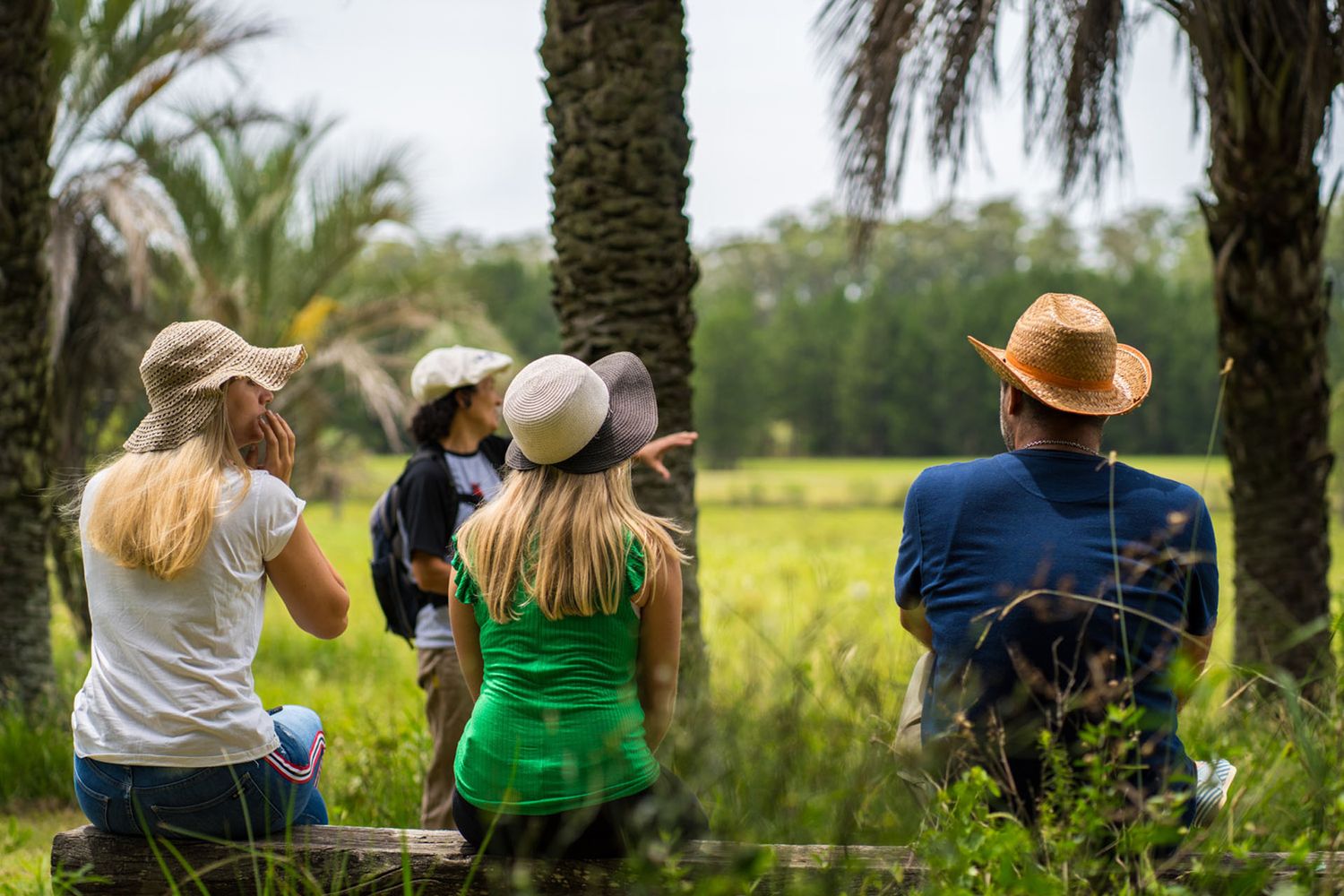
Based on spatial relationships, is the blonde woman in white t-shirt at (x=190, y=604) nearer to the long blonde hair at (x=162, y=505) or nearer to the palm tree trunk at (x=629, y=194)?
the long blonde hair at (x=162, y=505)

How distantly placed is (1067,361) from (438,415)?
2083mm

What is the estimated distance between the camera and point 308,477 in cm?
1249

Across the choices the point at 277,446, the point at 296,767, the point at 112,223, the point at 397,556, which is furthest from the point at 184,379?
the point at 112,223

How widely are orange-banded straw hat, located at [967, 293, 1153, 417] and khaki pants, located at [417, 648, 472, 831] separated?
2.05 m

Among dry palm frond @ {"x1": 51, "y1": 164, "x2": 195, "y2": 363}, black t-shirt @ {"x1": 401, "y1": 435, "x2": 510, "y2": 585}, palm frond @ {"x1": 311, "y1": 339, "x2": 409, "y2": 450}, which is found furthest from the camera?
palm frond @ {"x1": 311, "y1": 339, "x2": 409, "y2": 450}

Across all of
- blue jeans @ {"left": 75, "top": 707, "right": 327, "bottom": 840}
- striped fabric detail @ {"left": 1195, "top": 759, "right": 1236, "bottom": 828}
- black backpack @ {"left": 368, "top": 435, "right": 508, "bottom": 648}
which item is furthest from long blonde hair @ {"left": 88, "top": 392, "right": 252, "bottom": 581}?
striped fabric detail @ {"left": 1195, "top": 759, "right": 1236, "bottom": 828}

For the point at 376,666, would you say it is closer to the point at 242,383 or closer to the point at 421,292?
the point at 421,292

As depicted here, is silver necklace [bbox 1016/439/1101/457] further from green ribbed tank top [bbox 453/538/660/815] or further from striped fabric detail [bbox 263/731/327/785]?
striped fabric detail [bbox 263/731/327/785]

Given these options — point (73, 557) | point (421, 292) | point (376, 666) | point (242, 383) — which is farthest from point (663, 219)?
point (421, 292)

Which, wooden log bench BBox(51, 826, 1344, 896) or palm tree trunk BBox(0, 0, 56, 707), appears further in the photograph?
palm tree trunk BBox(0, 0, 56, 707)

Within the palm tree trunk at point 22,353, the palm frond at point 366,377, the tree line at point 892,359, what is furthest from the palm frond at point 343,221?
the tree line at point 892,359

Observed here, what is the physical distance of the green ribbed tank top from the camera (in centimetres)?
251

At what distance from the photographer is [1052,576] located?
251 centimetres

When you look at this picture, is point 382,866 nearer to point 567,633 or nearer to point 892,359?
point 567,633
